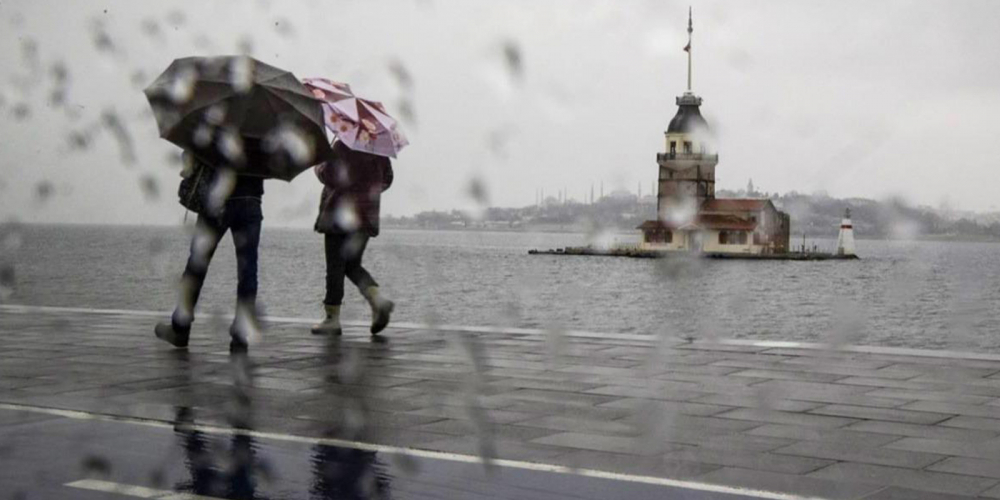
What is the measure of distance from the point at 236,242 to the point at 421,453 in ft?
16.1

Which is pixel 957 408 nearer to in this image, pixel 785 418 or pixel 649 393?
pixel 785 418

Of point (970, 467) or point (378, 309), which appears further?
point (378, 309)

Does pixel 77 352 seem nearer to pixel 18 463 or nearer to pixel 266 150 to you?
pixel 266 150

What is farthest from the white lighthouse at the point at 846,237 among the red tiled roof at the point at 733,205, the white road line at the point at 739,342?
the white road line at the point at 739,342

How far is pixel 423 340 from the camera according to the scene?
11.3 m

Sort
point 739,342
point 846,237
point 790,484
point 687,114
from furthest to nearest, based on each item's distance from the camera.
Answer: point 846,237 < point 687,114 < point 739,342 < point 790,484

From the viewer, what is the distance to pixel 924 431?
640 centimetres

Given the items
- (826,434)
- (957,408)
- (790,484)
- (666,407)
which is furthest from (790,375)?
(790,484)

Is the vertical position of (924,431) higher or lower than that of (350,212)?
lower

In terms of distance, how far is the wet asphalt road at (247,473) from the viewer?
4879mm

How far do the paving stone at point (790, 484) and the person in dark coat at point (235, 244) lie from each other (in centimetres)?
556

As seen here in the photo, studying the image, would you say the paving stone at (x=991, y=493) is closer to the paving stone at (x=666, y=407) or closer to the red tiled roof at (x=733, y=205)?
the paving stone at (x=666, y=407)

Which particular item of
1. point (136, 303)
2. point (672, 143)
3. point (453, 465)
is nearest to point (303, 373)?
point (453, 465)

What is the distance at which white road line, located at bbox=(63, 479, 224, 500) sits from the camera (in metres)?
4.80
